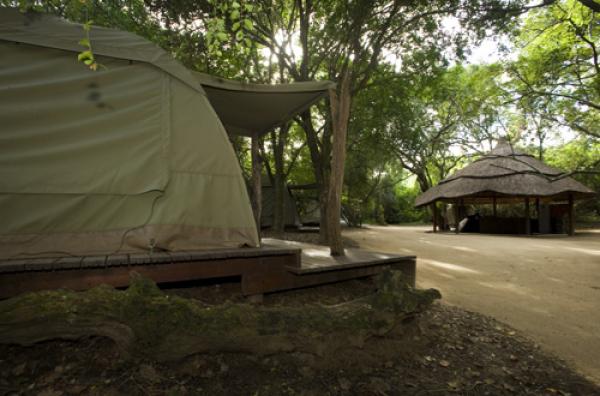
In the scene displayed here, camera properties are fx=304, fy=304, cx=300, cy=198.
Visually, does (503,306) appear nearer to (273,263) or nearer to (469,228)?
(273,263)

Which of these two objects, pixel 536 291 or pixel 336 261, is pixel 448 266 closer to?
pixel 536 291

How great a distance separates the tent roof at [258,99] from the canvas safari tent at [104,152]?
67 cm

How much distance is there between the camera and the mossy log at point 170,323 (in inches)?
84.4

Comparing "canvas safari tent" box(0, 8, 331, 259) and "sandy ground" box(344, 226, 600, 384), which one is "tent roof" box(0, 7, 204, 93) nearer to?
"canvas safari tent" box(0, 8, 331, 259)

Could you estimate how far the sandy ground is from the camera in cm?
330

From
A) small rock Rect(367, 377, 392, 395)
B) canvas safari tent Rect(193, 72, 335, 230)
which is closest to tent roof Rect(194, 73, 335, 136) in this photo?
canvas safari tent Rect(193, 72, 335, 230)

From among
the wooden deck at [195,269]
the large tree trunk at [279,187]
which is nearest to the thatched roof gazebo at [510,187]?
the large tree trunk at [279,187]

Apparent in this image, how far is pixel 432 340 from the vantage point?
307 centimetres

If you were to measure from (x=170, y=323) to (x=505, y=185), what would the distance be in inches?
726

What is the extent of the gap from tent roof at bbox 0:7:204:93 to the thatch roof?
48.2 ft

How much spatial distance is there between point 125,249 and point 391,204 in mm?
31759

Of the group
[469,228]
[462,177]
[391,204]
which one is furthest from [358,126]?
[391,204]

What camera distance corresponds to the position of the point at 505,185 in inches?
639

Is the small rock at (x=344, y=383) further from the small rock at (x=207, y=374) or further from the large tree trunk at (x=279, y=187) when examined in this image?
the large tree trunk at (x=279, y=187)
